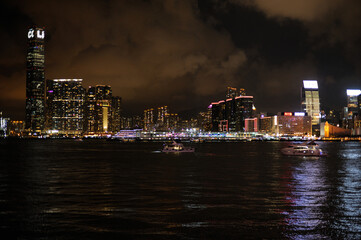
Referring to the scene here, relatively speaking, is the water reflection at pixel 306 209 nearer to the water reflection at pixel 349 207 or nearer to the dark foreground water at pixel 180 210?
the dark foreground water at pixel 180 210

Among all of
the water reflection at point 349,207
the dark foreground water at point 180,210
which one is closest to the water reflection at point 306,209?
the dark foreground water at point 180,210

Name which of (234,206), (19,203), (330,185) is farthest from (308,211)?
(19,203)

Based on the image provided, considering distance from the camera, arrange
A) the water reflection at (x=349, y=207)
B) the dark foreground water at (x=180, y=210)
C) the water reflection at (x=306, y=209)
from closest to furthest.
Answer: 1. the dark foreground water at (x=180, y=210)
2. the water reflection at (x=306, y=209)
3. the water reflection at (x=349, y=207)

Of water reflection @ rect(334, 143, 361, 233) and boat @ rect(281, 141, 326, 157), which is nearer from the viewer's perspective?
water reflection @ rect(334, 143, 361, 233)

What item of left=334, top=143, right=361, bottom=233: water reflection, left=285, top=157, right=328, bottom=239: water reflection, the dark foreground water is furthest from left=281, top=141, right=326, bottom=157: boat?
the dark foreground water

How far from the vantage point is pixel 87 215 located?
20.8m

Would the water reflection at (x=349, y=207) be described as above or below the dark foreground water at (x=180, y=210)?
below

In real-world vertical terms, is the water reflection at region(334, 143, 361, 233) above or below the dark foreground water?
below

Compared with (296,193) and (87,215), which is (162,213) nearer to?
(87,215)

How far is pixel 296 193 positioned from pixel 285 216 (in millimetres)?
9195

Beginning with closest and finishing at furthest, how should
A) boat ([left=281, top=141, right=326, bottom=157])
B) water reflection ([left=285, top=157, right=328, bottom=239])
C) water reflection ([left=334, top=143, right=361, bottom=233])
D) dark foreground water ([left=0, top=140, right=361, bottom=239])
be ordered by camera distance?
dark foreground water ([left=0, top=140, right=361, bottom=239])
water reflection ([left=285, top=157, right=328, bottom=239])
water reflection ([left=334, top=143, right=361, bottom=233])
boat ([left=281, top=141, right=326, bottom=157])

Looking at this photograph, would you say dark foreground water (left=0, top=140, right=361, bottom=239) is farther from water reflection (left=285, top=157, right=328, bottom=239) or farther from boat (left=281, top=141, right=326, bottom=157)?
boat (left=281, top=141, right=326, bottom=157)

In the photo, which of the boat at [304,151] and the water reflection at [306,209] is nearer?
the water reflection at [306,209]

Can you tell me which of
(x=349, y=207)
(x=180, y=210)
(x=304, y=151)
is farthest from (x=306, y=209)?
(x=304, y=151)
